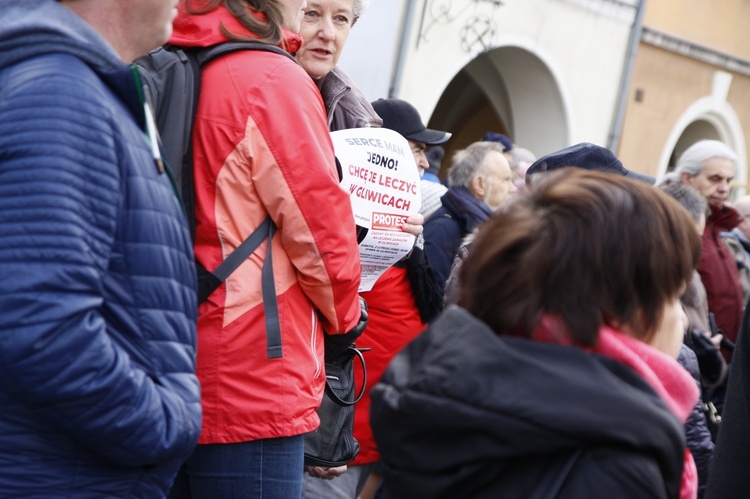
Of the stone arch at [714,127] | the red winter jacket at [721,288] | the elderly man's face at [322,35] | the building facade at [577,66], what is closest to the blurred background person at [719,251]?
the red winter jacket at [721,288]

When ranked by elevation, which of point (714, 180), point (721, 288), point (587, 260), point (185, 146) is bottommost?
point (721, 288)

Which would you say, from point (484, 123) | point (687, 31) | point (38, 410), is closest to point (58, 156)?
point (38, 410)

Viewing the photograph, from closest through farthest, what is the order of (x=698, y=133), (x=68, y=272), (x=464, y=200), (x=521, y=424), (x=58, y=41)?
(x=521, y=424), (x=68, y=272), (x=58, y=41), (x=464, y=200), (x=698, y=133)

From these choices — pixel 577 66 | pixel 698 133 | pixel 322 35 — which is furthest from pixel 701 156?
pixel 698 133

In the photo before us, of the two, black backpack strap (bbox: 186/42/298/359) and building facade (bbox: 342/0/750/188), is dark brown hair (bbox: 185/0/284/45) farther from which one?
building facade (bbox: 342/0/750/188)

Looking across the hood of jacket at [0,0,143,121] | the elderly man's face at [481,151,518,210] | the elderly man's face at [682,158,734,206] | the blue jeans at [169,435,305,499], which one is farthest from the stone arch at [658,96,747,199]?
the hood of jacket at [0,0,143,121]

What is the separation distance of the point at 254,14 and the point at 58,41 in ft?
2.95

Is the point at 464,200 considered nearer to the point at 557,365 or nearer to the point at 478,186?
the point at 478,186

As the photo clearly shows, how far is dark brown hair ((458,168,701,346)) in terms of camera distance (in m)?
1.56

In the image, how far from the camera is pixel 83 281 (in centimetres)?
170

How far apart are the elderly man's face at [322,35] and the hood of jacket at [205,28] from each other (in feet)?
2.32

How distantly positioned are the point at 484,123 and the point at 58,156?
50.8 feet

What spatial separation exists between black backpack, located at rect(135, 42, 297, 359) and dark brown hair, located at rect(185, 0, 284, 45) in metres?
0.09

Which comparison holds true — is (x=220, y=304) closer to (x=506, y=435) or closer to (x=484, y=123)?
(x=506, y=435)
